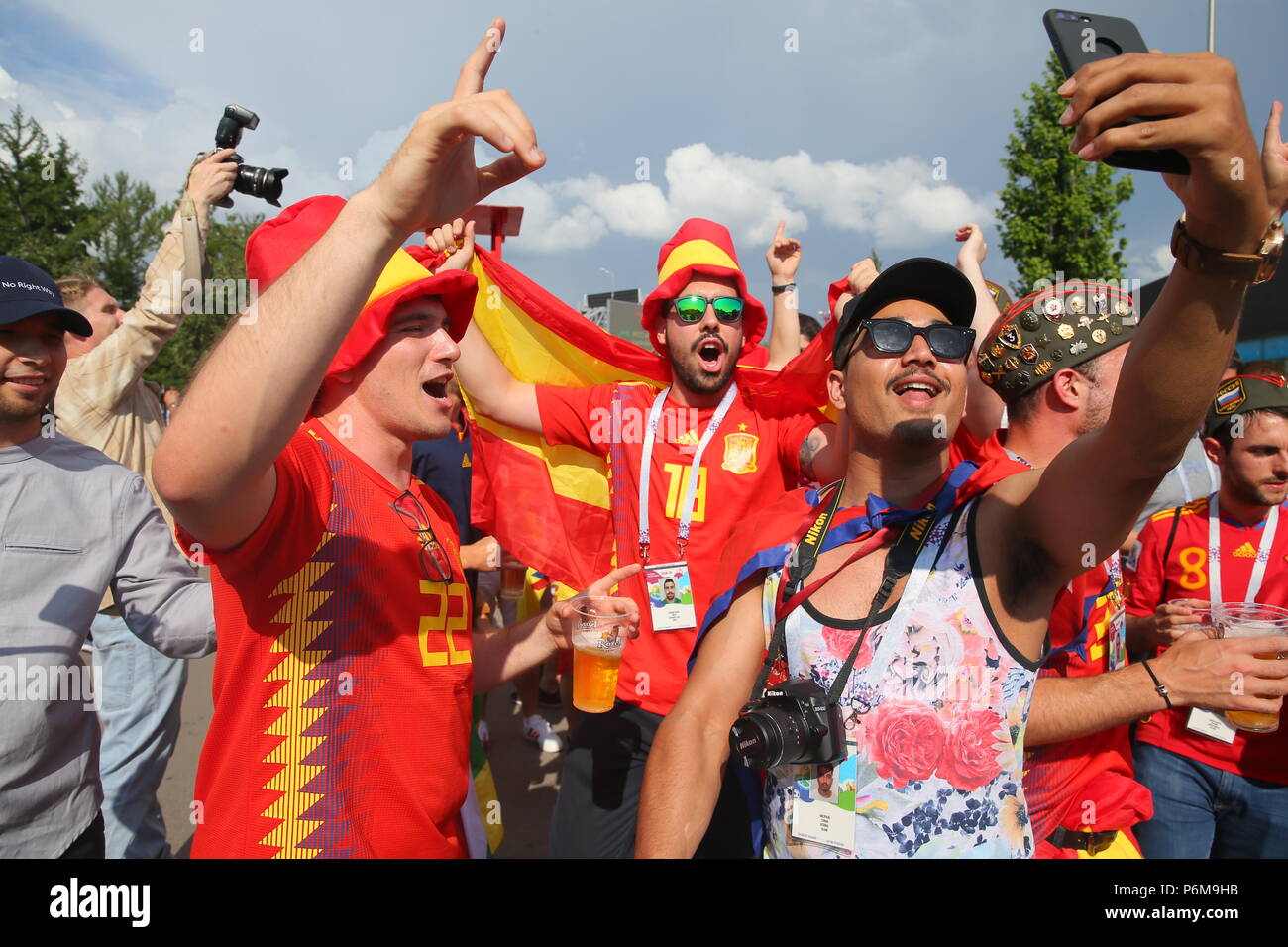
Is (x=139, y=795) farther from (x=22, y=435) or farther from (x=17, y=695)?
(x=22, y=435)

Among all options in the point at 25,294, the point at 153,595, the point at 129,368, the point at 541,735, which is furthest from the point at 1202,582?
the point at 129,368

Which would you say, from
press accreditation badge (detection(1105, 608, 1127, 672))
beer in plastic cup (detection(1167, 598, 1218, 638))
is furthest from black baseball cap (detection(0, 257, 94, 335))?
beer in plastic cup (detection(1167, 598, 1218, 638))

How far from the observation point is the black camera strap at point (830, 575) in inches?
67.1

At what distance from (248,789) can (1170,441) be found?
1.93m

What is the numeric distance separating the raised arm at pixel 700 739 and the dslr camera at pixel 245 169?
2.24 meters

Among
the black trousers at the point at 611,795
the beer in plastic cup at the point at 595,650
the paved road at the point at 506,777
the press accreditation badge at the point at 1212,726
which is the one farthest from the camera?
the paved road at the point at 506,777

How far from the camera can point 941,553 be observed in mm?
1731

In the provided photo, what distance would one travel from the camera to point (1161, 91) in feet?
3.24

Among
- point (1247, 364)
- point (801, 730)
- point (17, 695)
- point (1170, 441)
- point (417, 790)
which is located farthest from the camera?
point (1247, 364)

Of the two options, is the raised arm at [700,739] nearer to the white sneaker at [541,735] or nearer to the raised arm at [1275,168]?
the raised arm at [1275,168]

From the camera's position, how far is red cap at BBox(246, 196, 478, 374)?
1.94 meters

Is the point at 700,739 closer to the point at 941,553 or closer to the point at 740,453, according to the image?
the point at 941,553

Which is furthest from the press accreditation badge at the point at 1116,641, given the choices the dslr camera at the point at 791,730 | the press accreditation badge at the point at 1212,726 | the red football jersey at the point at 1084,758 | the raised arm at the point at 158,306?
the raised arm at the point at 158,306
